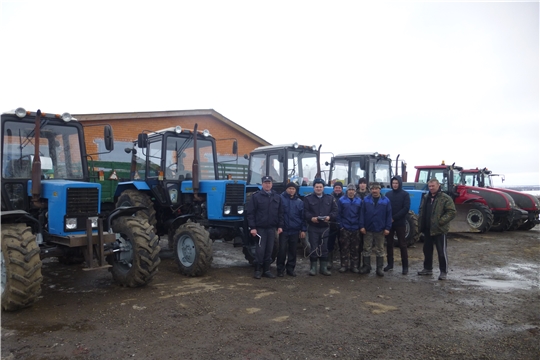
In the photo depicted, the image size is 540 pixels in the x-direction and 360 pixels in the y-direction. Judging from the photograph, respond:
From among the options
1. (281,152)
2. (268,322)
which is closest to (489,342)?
(268,322)

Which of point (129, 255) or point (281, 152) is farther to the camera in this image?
point (281, 152)

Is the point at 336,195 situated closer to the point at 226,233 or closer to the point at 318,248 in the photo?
the point at 318,248

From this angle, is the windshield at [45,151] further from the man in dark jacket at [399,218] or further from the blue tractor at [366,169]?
the blue tractor at [366,169]

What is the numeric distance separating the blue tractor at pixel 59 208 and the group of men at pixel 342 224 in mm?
1772

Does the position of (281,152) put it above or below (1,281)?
above

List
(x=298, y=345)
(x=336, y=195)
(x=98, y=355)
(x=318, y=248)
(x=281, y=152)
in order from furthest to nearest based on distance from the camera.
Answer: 1. (x=281, y=152)
2. (x=336, y=195)
3. (x=318, y=248)
4. (x=298, y=345)
5. (x=98, y=355)

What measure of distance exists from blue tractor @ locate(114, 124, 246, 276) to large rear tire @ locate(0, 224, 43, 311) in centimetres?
235

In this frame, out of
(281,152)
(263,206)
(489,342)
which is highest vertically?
(281,152)

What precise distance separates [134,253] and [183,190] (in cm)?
220

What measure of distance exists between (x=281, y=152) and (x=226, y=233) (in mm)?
2680

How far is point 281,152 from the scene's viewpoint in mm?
9070

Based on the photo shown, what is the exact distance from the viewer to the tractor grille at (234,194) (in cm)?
707

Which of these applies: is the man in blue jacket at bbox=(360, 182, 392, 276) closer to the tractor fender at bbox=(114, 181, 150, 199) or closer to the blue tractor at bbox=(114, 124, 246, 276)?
the blue tractor at bbox=(114, 124, 246, 276)

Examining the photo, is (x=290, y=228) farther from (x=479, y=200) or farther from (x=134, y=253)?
(x=479, y=200)
